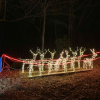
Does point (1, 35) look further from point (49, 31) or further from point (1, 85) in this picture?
point (1, 85)

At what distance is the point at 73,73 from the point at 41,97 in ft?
14.7

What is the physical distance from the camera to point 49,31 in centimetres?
2964

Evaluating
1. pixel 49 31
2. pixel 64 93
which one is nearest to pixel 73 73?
pixel 64 93

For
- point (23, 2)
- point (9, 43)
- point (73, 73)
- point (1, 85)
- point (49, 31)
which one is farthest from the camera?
point (49, 31)

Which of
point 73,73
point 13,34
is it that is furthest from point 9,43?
point 73,73

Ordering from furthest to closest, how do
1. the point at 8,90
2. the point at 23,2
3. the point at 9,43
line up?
the point at 9,43, the point at 23,2, the point at 8,90

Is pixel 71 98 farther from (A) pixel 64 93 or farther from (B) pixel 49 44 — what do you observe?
(B) pixel 49 44

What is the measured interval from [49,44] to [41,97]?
22734mm

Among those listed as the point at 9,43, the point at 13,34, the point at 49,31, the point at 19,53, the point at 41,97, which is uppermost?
the point at 49,31

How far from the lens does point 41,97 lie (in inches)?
183

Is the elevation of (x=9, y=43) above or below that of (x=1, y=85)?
above

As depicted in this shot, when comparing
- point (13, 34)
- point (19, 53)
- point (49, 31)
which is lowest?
point (19, 53)

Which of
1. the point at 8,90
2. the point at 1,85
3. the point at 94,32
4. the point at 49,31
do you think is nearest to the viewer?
the point at 8,90

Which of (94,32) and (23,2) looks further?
(94,32)
